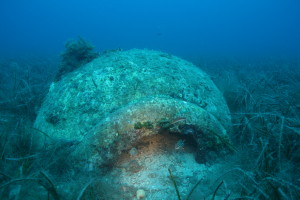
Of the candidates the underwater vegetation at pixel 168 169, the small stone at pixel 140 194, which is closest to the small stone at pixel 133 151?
the underwater vegetation at pixel 168 169

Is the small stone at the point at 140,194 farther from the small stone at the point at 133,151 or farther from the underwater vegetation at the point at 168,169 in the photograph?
the small stone at the point at 133,151

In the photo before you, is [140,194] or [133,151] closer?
[140,194]

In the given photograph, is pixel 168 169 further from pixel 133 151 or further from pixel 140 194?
pixel 133 151

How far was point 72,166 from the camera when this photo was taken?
88.9 inches

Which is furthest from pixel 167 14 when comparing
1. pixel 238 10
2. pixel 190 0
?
pixel 238 10

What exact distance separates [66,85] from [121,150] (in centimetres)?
157

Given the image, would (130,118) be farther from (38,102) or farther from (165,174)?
(38,102)

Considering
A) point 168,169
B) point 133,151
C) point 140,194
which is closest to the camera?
point 168,169

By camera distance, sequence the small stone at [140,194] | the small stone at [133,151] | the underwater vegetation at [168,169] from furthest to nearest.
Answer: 1. the small stone at [133,151]
2. the small stone at [140,194]
3. the underwater vegetation at [168,169]

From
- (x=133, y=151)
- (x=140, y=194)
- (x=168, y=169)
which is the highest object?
(x=168, y=169)

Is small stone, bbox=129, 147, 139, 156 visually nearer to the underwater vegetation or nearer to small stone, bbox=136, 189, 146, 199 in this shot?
the underwater vegetation

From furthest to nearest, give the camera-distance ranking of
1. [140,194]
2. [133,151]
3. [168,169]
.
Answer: [133,151], [140,194], [168,169]

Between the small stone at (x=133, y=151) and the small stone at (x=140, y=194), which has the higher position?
the small stone at (x=133, y=151)

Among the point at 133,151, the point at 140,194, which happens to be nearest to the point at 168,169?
the point at 140,194
